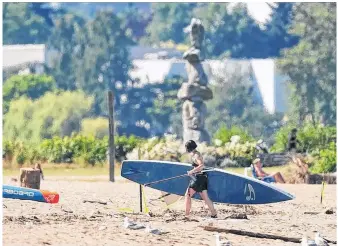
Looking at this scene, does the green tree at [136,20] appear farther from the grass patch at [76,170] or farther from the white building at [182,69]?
the grass patch at [76,170]

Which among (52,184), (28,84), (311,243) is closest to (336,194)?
(52,184)

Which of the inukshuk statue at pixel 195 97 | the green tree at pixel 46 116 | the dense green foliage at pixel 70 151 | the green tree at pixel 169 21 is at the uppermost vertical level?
the green tree at pixel 169 21

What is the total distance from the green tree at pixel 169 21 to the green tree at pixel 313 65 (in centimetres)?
4587

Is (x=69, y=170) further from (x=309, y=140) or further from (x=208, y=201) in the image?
(x=208, y=201)

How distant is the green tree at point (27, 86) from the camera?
86875 mm

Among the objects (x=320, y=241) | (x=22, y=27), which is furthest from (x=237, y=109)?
(x=320, y=241)

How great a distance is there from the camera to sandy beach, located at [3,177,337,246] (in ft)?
73.1

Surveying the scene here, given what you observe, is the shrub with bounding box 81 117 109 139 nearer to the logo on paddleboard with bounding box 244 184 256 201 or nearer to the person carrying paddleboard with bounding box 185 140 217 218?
the logo on paddleboard with bounding box 244 184 256 201

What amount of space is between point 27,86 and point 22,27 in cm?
2591

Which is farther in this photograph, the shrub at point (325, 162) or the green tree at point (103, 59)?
the green tree at point (103, 59)

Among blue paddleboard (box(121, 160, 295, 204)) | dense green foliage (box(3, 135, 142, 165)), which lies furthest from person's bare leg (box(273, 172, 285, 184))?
dense green foliage (box(3, 135, 142, 165))

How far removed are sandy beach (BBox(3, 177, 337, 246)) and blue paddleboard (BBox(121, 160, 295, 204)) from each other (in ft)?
0.86

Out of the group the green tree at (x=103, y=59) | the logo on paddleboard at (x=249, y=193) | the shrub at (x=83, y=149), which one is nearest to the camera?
the logo on paddleboard at (x=249, y=193)

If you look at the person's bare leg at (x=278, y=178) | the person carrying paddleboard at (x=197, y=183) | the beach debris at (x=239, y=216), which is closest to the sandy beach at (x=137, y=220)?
the beach debris at (x=239, y=216)
